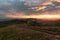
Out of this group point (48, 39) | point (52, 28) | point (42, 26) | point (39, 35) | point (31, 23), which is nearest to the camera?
point (48, 39)

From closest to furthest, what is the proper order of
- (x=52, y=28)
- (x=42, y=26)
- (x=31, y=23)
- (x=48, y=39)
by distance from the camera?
(x=48, y=39) → (x=52, y=28) → (x=42, y=26) → (x=31, y=23)

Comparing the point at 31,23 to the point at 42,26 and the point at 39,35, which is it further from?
the point at 39,35

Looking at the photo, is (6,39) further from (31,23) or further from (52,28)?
(31,23)

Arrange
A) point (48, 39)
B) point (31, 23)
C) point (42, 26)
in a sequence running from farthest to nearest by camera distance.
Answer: point (31, 23)
point (42, 26)
point (48, 39)

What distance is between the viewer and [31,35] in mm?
50062

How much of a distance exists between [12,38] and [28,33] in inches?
237

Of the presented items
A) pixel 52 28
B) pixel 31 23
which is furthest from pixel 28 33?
pixel 31 23

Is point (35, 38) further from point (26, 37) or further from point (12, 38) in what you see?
point (12, 38)

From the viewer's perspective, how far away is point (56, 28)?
74.1 metres

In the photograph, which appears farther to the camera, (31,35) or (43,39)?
(31,35)

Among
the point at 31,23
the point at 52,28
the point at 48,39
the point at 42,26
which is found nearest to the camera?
the point at 48,39

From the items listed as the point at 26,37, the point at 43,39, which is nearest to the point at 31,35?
the point at 26,37

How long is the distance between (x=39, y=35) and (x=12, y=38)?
807cm

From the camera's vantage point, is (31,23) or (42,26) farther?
(31,23)
